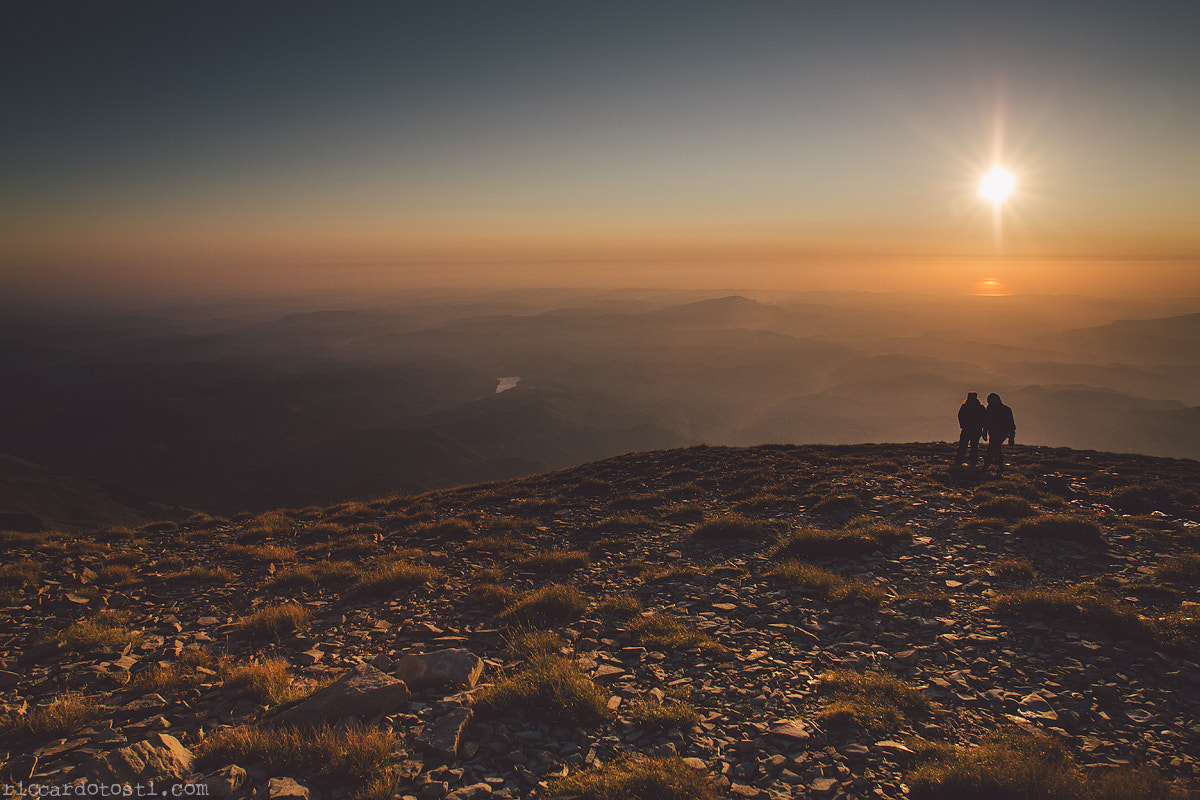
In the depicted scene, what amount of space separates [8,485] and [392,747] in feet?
692

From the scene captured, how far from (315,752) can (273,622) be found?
540 centimetres

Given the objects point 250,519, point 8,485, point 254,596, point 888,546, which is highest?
point 888,546

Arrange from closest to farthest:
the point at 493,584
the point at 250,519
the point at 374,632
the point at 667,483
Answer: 1. the point at 374,632
2. the point at 493,584
3. the point at 250,519
4. the point at 667,483

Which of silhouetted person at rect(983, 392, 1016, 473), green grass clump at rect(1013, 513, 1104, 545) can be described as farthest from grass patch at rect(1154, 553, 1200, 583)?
silhouetted person at rect(983, 392, 1016, 473)

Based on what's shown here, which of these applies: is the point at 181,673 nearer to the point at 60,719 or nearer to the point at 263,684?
the point at 60,719

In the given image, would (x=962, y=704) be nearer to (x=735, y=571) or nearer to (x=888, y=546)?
(x=735, y=571)

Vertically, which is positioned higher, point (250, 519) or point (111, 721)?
point (111, 721)

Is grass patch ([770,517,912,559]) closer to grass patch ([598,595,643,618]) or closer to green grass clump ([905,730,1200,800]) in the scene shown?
grass patch ([598,595,643,618])

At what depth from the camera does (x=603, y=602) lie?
1063 centimetres

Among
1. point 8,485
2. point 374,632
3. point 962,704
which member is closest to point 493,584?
point 374,632

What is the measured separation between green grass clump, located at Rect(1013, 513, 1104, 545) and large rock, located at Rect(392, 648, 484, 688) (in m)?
14.2

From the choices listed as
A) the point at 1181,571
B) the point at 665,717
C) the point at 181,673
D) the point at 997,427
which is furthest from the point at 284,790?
the point at 997,427

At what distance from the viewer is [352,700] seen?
252 inches

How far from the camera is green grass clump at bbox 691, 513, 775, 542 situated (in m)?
14.9
